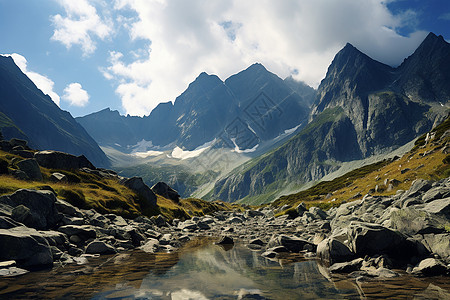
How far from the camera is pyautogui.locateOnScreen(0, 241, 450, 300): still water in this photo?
34.4 feet

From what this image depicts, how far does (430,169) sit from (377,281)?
46931 mm

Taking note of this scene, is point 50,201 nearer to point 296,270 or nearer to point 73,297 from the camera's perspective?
point 73,297

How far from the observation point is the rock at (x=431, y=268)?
12.3m

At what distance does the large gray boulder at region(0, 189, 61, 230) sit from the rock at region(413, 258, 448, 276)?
25.0m

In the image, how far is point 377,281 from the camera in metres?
12.0

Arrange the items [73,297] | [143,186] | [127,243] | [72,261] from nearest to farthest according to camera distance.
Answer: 1. [73,297]
2. [72,261]
3. [127,243]
4. [143,186]

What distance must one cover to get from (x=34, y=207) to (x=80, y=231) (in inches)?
158

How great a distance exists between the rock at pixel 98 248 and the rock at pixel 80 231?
7.67ft

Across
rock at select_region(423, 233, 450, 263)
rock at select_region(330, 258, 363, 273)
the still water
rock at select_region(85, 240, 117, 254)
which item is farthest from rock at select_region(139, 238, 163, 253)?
rock at select_region(423, 233, 450, 263)

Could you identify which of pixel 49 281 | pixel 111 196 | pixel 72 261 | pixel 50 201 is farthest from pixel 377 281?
pixel 111 196

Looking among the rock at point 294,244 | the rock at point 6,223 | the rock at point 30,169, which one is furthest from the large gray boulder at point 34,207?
the rock at point 294,244

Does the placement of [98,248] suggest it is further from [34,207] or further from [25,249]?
[25,249]

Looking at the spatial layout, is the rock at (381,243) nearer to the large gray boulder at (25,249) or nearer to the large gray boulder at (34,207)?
the large gray boulder at (25,249)

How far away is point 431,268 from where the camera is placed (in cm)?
1239
